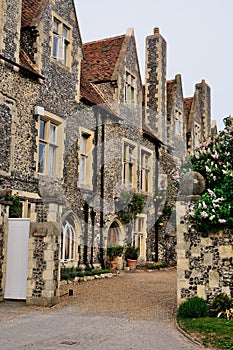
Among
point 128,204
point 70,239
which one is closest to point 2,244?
point 70,239

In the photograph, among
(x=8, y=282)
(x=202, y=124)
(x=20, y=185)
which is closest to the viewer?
(x=8, y=282)

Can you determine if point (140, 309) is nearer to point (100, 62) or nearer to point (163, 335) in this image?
point (163, 335)

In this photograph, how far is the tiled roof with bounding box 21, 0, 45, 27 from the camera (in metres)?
14.4

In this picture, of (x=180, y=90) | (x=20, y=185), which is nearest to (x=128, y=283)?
(x=20, y=185)

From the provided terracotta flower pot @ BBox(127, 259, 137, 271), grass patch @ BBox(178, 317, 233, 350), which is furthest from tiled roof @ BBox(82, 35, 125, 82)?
grass patch @ BBox(178, 317, 233, 350)

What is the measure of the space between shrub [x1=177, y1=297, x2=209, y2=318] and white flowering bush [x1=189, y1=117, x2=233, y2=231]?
147cm

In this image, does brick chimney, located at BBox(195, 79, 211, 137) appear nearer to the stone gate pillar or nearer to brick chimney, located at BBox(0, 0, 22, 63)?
brick chimney, located at BBox(0, 0, 22, 63)

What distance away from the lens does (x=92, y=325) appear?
7.96 meters

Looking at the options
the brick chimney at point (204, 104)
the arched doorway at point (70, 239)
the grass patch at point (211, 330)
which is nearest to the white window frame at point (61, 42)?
the arched doorway at point (70, 239)

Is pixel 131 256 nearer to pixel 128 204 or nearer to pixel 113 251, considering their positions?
pixel 113 251

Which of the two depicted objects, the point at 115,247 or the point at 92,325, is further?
the point at 115,247

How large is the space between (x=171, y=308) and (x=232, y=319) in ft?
6.58

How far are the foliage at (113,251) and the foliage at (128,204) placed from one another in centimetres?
133

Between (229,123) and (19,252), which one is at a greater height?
(229,123)
